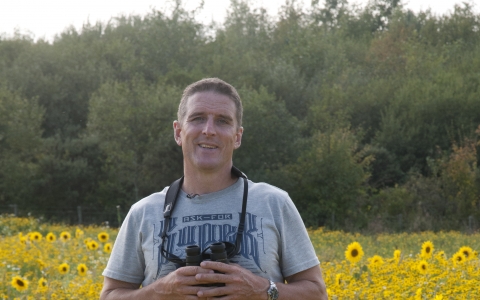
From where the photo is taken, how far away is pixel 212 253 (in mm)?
2682

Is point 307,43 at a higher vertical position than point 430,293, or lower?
higher

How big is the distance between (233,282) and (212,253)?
124mm

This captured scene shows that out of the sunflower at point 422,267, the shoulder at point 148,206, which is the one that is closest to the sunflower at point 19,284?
the sunflower at point 422,267

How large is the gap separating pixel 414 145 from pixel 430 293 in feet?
98.5

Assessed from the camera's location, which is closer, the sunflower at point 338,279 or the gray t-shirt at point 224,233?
the gray t-shirt at point 224,233

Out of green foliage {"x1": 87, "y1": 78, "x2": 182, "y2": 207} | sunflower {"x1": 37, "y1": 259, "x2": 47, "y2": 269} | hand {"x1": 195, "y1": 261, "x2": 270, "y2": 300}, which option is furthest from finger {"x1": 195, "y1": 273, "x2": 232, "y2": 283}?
green foliage {"x1": 87, "y1": 78, "x2": 182, "y2": 207}

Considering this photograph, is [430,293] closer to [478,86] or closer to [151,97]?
[151,97]

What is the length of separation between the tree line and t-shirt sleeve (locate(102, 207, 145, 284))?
25171 millimetres

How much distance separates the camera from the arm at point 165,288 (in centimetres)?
268

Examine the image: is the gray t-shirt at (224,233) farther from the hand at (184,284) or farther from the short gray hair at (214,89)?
the short gray hair at (214,89)

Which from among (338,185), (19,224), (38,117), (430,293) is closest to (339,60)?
(338,185)

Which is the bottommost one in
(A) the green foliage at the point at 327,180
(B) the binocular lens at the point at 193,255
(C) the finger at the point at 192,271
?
(A) the green foliage at the point at 327,180

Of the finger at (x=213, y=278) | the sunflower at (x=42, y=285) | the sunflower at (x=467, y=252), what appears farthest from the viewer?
the sunflower at (x=467, y=252)

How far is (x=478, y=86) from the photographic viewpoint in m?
36.3
